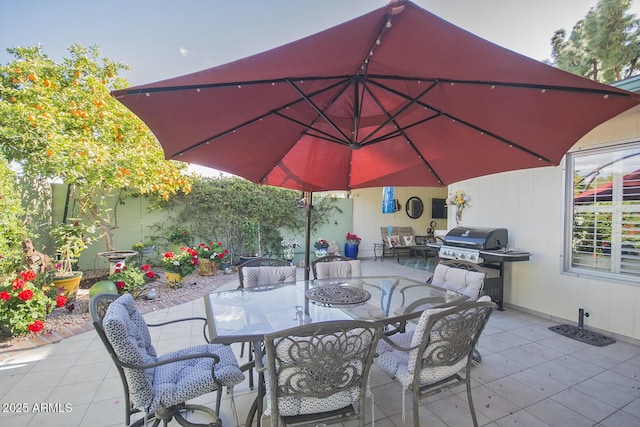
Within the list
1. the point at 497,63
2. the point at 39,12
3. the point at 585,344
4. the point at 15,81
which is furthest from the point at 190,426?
the point at 39,12

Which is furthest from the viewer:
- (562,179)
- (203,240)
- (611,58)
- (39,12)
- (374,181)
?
(611,58)

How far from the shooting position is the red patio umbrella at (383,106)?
4.00ft

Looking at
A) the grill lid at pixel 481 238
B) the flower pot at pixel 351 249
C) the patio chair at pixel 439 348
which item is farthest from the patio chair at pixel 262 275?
the flower pot at pixel 351 249

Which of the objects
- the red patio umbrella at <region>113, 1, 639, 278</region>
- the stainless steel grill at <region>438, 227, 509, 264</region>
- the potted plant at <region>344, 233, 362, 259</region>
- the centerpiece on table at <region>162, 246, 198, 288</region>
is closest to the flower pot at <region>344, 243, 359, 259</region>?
the potted plant at <region>344, 233, 362, 259</region>

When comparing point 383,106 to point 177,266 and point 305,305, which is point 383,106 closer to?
point 305,305

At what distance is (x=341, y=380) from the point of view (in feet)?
4.64

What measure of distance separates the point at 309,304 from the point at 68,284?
12.6 ft

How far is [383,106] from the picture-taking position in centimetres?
222

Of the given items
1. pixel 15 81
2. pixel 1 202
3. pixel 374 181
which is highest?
pixel 15 81

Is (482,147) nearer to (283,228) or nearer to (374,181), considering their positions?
(374,181)

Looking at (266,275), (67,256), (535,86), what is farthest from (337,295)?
(67,256)

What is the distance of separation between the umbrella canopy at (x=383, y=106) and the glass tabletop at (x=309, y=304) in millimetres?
1214

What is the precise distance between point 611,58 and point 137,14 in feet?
40.7

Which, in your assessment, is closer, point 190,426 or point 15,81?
point 190,426
